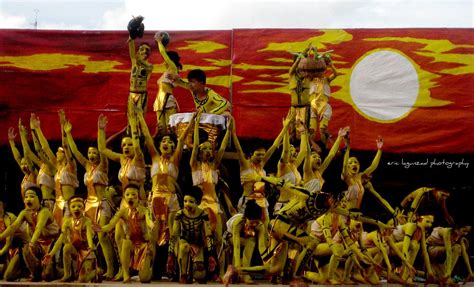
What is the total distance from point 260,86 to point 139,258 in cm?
424

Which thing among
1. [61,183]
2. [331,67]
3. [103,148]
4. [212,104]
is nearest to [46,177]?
[61,183]

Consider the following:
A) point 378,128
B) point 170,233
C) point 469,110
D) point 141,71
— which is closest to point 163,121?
point 141,71

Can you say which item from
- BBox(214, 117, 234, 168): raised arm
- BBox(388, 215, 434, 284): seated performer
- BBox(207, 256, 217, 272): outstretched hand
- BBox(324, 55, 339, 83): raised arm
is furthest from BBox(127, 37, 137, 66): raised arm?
BBox(388, 215, 434, 284): seated performer

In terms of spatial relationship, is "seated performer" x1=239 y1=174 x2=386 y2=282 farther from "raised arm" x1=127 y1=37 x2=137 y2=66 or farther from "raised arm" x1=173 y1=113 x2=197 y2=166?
"raised arm" x1=127 y1=37 x2=137 y2=66

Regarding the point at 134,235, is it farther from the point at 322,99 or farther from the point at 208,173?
the point at 322,99

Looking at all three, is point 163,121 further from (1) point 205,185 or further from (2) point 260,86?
(2) point 260,86

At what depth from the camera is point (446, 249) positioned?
11117 mm

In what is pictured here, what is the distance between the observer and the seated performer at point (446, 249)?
11047 millimetres

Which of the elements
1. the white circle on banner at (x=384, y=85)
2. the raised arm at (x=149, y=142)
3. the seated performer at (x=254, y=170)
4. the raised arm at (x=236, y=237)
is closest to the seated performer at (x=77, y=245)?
the raised arm at (x=149, y=142)

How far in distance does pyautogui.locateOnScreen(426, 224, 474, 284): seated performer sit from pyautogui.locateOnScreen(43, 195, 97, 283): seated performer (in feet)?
15.2

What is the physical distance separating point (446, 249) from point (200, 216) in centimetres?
361

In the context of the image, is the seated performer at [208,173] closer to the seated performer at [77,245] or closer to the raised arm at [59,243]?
the seated performer at [77,245]

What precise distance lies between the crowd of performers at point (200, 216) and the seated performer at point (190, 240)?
0.04 ft

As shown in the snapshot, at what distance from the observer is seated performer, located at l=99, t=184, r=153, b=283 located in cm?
980
